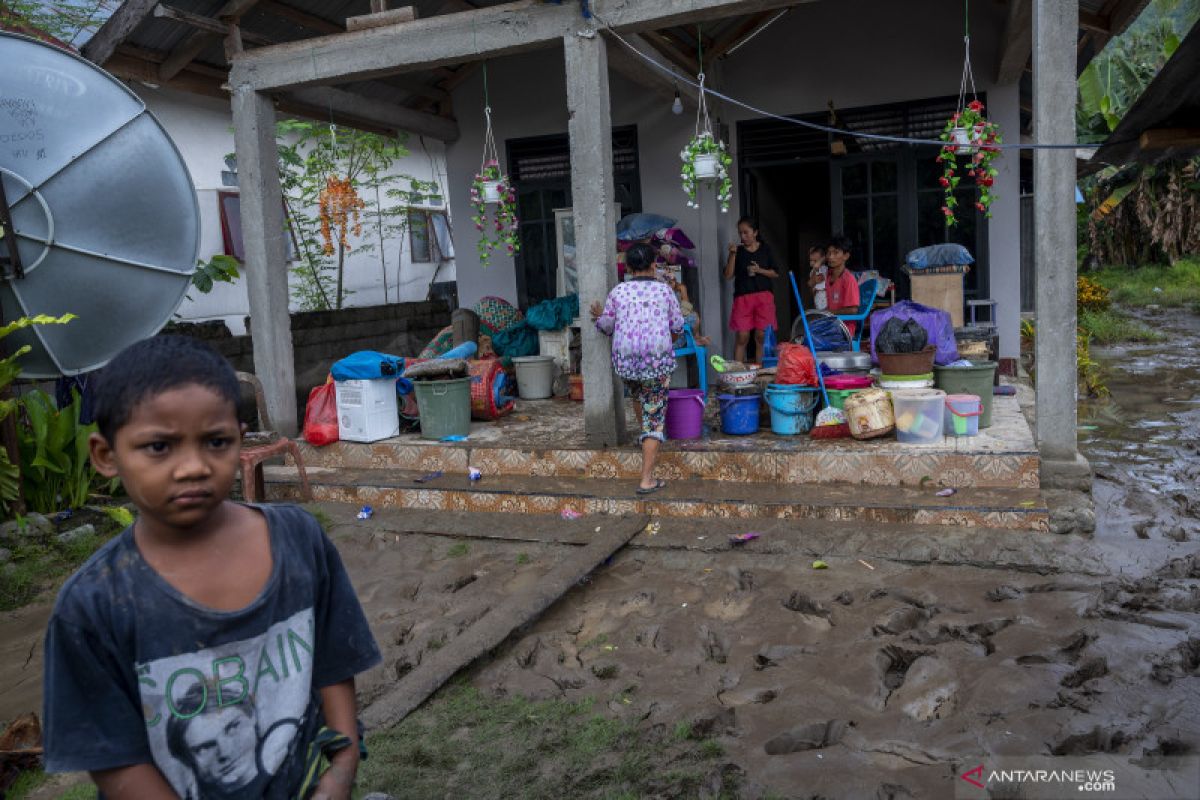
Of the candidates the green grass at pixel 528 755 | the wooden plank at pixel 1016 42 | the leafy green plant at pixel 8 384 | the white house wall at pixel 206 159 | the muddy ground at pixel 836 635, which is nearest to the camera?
the green grass at pixel 528 755

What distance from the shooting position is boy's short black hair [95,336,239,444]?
156 cm

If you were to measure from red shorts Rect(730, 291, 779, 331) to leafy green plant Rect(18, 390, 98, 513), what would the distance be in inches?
249

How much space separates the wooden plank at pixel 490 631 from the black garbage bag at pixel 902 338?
7.93ft

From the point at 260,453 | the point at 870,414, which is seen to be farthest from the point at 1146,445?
the point at 260,453

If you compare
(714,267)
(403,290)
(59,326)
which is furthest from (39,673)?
(403,290)

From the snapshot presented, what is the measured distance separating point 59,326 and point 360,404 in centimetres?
235

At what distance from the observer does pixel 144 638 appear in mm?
1558

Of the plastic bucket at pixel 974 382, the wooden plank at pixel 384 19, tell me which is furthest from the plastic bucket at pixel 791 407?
the wooden plank at pixel 384 19

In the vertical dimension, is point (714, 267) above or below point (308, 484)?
above

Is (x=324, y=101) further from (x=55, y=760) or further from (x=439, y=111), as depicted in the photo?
(x=55, y=760)

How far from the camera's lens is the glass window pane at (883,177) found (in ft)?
33.6

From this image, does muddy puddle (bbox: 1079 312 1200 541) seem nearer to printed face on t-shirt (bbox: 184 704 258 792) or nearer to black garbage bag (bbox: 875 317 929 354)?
black garbage bag (bbox: 875 317 929 354)

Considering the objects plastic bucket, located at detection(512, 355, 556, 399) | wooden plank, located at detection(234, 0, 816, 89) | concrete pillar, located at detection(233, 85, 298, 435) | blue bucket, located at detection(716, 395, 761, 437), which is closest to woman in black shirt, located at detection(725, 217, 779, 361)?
plastic bucket, located at detection(512, 355, 556, 399)

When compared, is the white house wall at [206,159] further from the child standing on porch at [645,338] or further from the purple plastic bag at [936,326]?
the purple plastic bag at [936,326]
